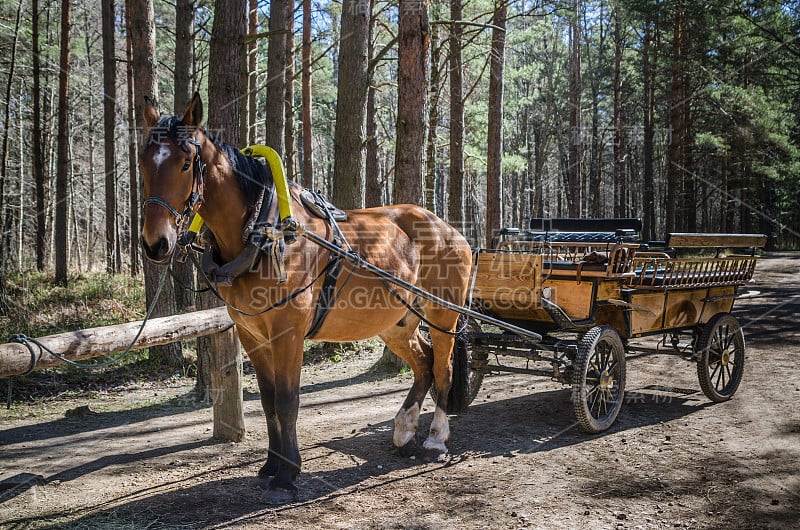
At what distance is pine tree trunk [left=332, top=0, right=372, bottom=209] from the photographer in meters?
8.45

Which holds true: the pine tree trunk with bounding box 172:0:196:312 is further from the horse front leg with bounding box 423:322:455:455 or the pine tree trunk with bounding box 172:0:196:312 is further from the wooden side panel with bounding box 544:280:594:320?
the wooden side panel with bounding box 544:280:594:320

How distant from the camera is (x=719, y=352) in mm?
6598

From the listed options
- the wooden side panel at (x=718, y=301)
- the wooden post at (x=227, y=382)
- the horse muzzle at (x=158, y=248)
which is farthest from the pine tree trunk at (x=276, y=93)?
the horse muzzle at (x=158, y=248)

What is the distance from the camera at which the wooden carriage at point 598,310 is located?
5.60 m

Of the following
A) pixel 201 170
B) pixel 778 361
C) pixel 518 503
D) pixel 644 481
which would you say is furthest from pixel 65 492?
pixel 778 361

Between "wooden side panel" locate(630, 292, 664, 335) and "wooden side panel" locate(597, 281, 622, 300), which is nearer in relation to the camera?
"wooden side panel" locate(597, 281, 622, 300)

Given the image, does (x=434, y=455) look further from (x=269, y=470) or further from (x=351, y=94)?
(x=351, y=94)

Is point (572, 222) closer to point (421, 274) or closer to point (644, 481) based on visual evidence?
point (421, 274)

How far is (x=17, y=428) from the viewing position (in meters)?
5.93

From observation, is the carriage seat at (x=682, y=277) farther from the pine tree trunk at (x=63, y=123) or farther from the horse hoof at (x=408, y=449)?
the pine tree trunk at (x=63, y=123)

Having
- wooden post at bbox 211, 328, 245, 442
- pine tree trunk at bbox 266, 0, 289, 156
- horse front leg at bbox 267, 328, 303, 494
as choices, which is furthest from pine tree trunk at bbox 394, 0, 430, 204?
pine tree trunk at bbox 266, 0, 289, 156

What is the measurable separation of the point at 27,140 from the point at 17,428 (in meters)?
20.9

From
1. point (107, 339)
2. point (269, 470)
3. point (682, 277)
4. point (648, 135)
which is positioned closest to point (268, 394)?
point (269, 470)

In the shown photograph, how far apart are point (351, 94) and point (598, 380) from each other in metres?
5.23
